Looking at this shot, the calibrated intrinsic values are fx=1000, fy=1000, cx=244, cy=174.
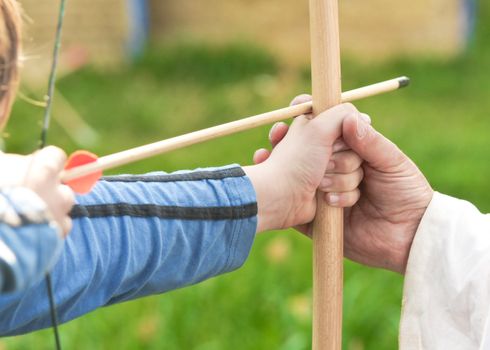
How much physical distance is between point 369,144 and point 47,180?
1.70ft

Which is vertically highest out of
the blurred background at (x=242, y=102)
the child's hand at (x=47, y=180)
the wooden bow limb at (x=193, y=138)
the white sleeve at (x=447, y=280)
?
the child's hand at (x=47, y=180)

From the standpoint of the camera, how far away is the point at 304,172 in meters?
1.24

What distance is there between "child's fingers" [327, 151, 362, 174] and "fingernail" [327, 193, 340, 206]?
30mm

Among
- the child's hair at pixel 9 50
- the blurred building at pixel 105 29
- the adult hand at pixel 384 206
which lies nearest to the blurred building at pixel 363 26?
the blurred building at pixel 105 29

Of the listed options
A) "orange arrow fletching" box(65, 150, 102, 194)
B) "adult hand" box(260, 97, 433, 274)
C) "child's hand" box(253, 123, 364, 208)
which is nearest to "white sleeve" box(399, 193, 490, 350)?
"adult hand" box(260, 97, 433, 274)

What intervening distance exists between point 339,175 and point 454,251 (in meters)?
0.19

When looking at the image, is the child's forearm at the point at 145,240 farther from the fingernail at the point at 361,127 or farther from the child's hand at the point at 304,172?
the fingernail at the point at 361,127

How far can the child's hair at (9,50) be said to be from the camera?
1.10 m

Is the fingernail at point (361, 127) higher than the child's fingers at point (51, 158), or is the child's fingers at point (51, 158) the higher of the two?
the child's fingers at point (51, 158)

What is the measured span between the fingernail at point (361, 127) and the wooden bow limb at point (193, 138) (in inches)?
1.2

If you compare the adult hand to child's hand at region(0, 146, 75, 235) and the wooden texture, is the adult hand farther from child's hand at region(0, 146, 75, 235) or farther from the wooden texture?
child's hand at region(0, 146, 75, 235)

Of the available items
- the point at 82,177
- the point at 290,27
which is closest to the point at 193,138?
the point at 82,177

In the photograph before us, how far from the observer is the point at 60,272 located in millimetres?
1089

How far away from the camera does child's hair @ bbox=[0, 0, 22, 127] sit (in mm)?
1104
